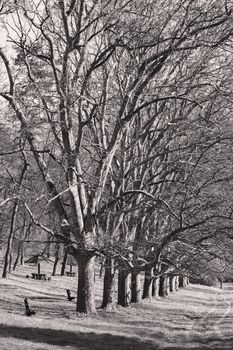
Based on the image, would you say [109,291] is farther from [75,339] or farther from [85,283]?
[75,339]

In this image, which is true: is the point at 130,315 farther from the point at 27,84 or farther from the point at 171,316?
the point at 27,84

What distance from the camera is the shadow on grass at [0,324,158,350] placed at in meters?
13.0

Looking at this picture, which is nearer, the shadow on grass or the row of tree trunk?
the shadow on grass

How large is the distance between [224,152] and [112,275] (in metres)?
7.31

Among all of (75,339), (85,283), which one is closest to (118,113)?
(85,283)

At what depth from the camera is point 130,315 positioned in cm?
2038

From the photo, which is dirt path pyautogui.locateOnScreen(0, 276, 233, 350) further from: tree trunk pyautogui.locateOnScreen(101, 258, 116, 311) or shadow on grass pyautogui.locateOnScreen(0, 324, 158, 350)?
tree trunk pyautogui.locateOnScreen(101, 258, 116, 311)

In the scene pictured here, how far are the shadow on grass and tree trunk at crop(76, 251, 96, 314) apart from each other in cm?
283

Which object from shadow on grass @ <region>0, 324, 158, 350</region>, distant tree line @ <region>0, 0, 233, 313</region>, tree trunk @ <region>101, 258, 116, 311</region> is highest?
Answer: distant tree line @ <region>0, 0, 233, 313</region>

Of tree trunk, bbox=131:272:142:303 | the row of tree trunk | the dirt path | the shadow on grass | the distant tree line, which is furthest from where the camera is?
tree trunk, bbox=131:272:142:303

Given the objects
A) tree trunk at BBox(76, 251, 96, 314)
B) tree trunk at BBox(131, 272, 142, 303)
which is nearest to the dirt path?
tree trunk at BBox(76, 251, 96, 314)

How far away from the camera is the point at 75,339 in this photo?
45.3 feet

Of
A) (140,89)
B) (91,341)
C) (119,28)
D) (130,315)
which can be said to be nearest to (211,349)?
(91,341)

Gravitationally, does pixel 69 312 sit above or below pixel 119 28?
below
